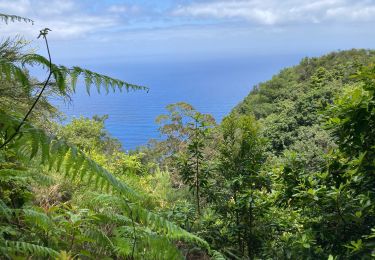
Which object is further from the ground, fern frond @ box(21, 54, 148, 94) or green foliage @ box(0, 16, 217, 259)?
fern frond @ box(21, 54, 148, 94)

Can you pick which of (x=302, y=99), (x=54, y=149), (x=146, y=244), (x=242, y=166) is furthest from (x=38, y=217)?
(x=302, y=99)

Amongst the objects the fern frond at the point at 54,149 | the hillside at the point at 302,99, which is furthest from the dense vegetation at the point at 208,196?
the hillside at the point at 302,99

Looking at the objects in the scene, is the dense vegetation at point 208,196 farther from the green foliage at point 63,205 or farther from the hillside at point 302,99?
the hillside at point 302,99

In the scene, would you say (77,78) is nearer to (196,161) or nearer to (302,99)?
(196,161)

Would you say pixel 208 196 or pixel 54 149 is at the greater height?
pixel 208 196

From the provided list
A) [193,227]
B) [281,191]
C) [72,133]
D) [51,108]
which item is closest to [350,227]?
[281,191]

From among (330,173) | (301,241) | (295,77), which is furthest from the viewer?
(295,77)

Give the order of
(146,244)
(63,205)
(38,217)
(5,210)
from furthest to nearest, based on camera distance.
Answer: (63,205) → (146,244) → (38,217) → (5,210)

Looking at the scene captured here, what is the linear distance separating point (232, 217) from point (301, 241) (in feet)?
3.92

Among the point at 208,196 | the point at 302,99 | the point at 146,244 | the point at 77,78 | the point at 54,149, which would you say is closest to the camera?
the point at 54,149

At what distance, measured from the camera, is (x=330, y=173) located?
319 cm

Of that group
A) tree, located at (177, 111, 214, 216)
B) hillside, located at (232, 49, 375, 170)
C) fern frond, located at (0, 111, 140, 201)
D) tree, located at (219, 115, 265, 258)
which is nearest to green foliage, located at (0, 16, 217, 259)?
fern frond, located at (0, 111, 140, 201)

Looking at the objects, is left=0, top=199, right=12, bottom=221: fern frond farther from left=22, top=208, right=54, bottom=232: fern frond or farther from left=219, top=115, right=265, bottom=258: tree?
left=219, top=115, right=265, bottom=258: tree

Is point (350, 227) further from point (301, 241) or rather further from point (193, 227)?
point (193, 227)
